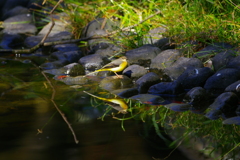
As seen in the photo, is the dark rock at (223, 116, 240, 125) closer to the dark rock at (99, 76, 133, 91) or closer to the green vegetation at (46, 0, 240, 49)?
the green vegetation at (46, 0, 240, 49)

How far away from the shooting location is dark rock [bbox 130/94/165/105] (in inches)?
173

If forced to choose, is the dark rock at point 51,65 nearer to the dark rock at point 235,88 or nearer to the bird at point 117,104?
the bird at point 117,104

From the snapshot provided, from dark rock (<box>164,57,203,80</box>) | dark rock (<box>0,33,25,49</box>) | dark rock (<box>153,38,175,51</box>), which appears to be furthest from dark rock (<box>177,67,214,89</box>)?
dark rock (<box>0,33,25,49</box>)

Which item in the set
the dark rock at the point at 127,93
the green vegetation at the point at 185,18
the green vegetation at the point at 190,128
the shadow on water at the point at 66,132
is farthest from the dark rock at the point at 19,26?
the green vegetation at the point at 190,128

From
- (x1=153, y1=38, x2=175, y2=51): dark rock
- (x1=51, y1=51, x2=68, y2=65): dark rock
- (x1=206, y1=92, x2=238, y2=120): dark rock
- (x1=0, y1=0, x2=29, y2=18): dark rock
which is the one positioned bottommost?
(x1=0, y1=0, x2=29, y2=18): dark rock

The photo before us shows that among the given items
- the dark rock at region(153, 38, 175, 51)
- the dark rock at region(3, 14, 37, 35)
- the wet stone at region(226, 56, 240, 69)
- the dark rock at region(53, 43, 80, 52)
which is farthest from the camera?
the dark rock at region(3, 14, 37, 35)

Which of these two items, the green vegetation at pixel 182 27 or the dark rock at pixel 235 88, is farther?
the dark rock at pixel 235 88

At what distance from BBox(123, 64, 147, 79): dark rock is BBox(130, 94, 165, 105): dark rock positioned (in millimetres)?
1151

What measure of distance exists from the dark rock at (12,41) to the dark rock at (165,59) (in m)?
4.45

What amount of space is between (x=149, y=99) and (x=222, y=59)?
1.36 m

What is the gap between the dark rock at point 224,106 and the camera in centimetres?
381

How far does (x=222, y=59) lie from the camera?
5141 mm

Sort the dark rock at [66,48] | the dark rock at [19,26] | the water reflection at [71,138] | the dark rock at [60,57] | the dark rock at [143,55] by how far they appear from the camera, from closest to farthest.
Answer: the water reflection at [71,138], the dark rock at [143,55], the dark rock at [60,57], the dark rock at [66,48], the dark rock at [19,26]

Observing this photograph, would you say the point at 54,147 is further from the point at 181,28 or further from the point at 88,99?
the point at 181,28
